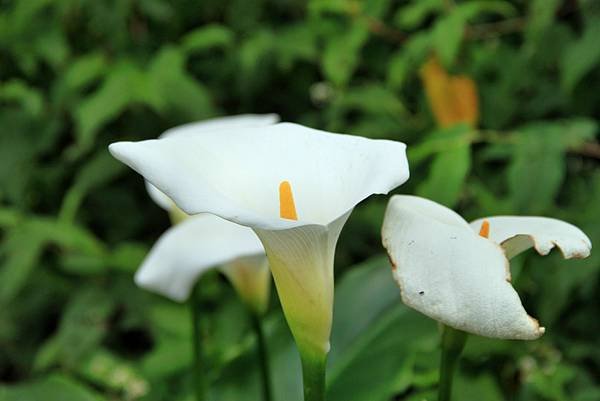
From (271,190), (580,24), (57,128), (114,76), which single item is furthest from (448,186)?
(57,128)

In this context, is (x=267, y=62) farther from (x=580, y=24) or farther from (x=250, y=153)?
(x=250, y=153)

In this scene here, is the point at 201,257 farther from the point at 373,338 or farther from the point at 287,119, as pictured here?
the point at 287,119

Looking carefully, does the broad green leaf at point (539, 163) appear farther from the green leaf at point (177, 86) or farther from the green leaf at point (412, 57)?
the green leaf at point (177, 86)

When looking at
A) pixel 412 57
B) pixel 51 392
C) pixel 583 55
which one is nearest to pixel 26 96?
pixel 412 57

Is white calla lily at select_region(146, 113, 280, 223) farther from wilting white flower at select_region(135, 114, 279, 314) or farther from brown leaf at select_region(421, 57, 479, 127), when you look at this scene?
brown leaf at select_region(421, 57, 479, 127)

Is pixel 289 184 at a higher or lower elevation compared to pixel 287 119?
higher

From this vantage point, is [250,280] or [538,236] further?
[250,280]

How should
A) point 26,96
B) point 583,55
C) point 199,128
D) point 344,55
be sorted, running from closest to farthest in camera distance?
point 199,128
point 583,55
point 344,55
point 26,96
